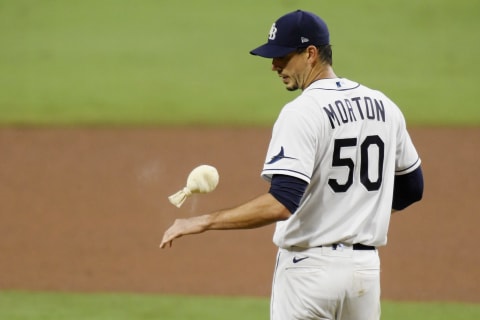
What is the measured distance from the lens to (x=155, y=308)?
6.62 m

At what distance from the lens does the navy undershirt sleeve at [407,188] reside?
13.1 feet

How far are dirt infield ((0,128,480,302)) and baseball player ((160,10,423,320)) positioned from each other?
3610 mm

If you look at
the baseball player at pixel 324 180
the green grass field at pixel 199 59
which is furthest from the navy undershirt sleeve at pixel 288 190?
the green grass field at pixel 199 59

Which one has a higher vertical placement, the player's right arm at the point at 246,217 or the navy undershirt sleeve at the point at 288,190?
the navy undershirt sleeve at the point at 288,190

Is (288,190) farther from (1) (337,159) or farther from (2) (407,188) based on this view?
(2) (407,188)

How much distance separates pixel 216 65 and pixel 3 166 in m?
4.10

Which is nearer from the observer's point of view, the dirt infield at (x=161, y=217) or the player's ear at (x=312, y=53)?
the player's ear at (x=312, y=53)

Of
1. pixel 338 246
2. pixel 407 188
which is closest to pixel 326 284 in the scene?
pixel 338 246

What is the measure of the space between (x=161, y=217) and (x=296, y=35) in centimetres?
540

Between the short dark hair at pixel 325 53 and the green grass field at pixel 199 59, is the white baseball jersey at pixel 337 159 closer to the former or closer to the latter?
the short dark hair at pixel 325 53

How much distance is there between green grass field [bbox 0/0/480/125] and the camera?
39.0 ft

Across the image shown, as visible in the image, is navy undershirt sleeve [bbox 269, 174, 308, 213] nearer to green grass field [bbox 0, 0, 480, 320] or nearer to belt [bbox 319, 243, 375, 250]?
belt [bbox 319, 243, 375, 250]

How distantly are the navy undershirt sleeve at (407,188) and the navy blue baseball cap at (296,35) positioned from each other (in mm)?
719

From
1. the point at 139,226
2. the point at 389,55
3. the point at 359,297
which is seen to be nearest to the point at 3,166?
the point at 139,226
